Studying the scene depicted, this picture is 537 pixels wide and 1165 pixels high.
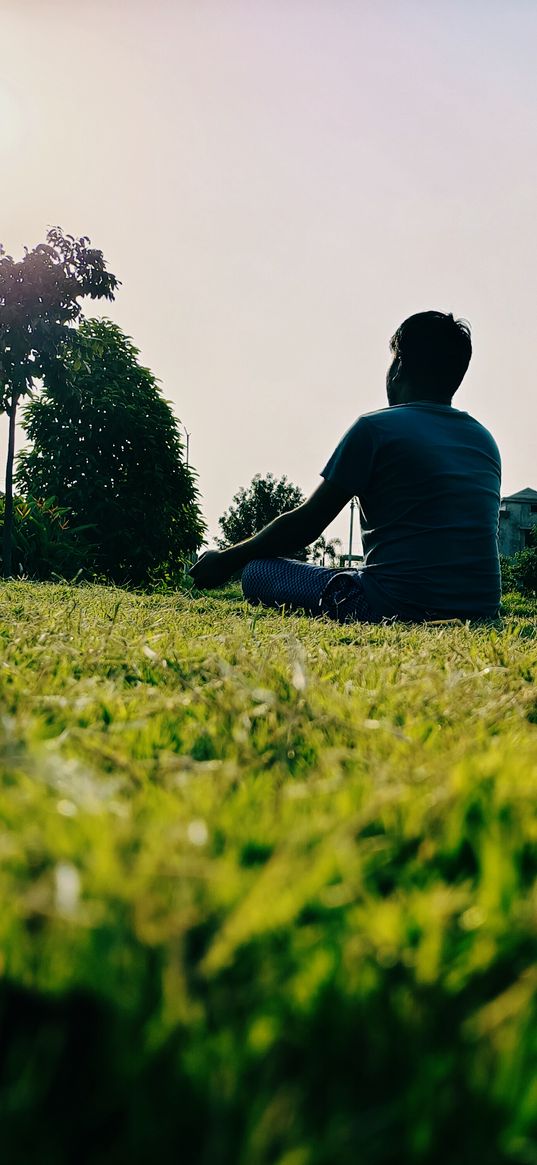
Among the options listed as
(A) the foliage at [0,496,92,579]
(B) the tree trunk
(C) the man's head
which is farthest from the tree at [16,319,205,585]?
(C) the man's head

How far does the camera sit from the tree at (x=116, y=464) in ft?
55.6

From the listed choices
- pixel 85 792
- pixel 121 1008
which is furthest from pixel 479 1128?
pixel 85 792

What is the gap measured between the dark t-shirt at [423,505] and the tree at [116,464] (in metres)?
12.8

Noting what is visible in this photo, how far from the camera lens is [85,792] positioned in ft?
2.50

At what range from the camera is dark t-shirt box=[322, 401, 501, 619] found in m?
4.05

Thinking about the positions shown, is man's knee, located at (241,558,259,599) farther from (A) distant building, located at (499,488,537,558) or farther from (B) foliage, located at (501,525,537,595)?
(A) distant building, located at (499,488,537,558)

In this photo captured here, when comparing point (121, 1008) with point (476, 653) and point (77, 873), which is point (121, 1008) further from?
point (476, 653)

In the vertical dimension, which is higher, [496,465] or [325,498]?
[496,465]

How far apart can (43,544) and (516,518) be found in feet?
201

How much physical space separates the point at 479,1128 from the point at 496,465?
420 centimetres

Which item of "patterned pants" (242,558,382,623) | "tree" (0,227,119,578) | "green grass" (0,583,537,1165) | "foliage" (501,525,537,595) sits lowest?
"green grass" (0,583,537,1165)

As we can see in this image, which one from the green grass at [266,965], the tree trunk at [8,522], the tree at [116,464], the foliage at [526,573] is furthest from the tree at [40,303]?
the foliage at [526,573]

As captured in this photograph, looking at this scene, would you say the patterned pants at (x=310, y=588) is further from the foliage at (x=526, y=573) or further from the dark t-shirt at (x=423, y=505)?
the foliage at (x=526, y=573)

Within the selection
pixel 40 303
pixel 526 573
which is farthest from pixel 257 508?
pixel 40 303
